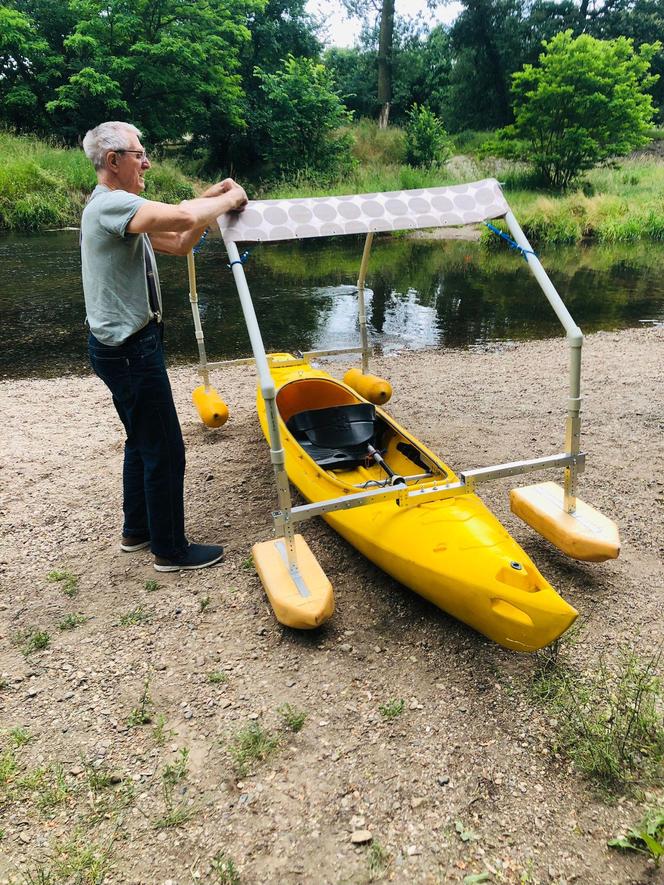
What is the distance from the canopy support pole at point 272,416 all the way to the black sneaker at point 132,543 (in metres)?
1.34

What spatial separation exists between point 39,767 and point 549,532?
2.93 meters

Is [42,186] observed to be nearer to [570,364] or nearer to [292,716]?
[570,364]

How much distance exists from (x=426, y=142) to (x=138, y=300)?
25406mm

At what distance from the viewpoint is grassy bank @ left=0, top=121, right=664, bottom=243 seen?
1722 centimetres

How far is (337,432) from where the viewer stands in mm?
4598

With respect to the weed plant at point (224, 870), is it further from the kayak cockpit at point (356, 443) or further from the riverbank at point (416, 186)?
the riverbank at point (416, 186)

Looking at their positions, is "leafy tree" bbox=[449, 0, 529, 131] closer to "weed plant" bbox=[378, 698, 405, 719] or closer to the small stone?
"weed plant" bbox=[378, 698, 405, 719]

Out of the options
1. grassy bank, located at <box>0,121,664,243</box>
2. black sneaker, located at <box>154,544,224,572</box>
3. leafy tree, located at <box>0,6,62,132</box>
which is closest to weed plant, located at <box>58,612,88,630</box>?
black sneaker, located at <box>154,544,224,572</box>

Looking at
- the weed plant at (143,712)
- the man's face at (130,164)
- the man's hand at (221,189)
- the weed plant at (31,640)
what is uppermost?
the man's face at (130,164)

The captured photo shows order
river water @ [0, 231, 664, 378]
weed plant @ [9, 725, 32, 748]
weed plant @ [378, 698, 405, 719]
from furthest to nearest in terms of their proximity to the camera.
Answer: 1. river water @ [0, 231, 664, 378]
2. weed plant @ [378, 698, 405, 719]
3. weed plant @ [9, 725, 32, 748]

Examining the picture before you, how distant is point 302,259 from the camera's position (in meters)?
17.1

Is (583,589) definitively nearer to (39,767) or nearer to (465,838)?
(465,838)

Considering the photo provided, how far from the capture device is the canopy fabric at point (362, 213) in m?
3.35

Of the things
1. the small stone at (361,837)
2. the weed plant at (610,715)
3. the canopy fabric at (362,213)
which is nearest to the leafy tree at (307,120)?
the canopy fabric at (362,213)
